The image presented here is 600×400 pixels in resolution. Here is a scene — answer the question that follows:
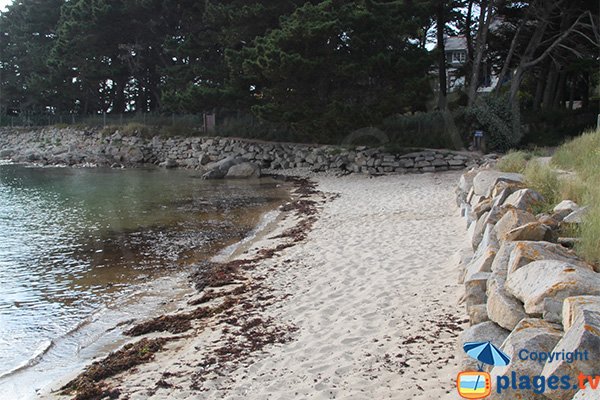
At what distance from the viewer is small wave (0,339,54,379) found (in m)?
5.94

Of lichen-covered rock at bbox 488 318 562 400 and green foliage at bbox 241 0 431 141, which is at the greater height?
green foliage at bbox 241 0 431 141

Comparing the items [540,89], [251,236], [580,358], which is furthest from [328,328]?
[540,89]

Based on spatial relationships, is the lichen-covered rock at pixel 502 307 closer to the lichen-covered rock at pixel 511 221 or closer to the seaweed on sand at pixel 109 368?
the lichen-covered rock at pixel 511 221

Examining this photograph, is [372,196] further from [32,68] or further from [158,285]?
[32,68]

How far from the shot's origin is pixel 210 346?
582cm

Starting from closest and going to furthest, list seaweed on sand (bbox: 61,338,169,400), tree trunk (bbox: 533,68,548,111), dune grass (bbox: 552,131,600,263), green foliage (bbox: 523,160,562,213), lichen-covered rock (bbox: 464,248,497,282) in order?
seaweed on sand (bbox: 61,338,169,400) < dune grass (bbox: 552,131,600,263) < lichen-covered rock (bbox: 464,248,497,282) < green foliage (bbox: 523,160,562,213) < tree trunk (bbox: 533,68,548,111)

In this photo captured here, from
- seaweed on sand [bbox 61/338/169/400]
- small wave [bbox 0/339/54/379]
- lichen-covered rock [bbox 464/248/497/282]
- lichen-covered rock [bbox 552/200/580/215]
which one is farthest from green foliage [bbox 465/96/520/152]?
small wave [bbox 0/339/54/379]

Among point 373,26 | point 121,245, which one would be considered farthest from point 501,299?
point 373,26

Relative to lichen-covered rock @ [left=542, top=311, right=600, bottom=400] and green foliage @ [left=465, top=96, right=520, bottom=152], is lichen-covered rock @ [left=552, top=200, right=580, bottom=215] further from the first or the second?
green foliage @ [left=465, top=96, right=520, bottom=152]

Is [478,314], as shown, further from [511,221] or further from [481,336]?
[511,221]

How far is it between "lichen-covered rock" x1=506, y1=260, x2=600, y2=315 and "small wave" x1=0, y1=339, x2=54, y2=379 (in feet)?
17.6

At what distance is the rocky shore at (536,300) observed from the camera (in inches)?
126

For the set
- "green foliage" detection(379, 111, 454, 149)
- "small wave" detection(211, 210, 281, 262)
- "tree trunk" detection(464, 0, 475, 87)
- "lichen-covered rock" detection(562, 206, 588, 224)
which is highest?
"tree trunk" detection(464, 0, 475, 87)

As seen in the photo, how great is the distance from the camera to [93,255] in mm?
Result: 11352
